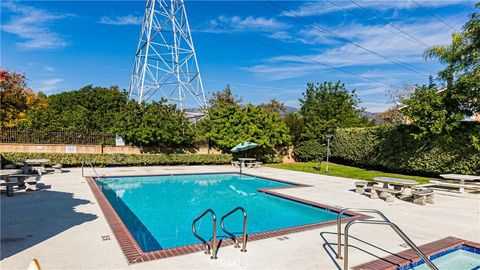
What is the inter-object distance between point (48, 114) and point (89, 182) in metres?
12.2

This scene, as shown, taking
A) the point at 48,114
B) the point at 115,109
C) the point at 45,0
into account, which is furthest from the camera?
the point at 115,109

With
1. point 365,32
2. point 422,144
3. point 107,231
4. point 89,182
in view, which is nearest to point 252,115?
point 365,32

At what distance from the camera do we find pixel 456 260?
6.18m

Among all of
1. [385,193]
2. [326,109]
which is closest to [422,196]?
[385,193]

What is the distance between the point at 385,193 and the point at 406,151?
992 cm

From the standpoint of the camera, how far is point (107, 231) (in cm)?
670

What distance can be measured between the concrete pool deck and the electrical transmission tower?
20.7 m

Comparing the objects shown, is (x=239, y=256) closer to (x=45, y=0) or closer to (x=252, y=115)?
(x=45, y=0)

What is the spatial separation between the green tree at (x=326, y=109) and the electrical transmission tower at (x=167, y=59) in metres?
10.9

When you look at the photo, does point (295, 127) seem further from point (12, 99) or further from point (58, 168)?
point (12, 99)

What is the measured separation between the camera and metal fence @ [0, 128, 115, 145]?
19.7m

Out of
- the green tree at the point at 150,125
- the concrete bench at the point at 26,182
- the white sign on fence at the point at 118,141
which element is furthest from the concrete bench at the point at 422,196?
the white sign on fence at the point at 118,141

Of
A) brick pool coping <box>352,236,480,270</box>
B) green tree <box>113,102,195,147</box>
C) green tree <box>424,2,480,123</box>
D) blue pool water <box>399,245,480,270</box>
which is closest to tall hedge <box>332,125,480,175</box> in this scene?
green tree <box>424,2,480,123</box>

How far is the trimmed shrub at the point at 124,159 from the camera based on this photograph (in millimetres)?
19413
